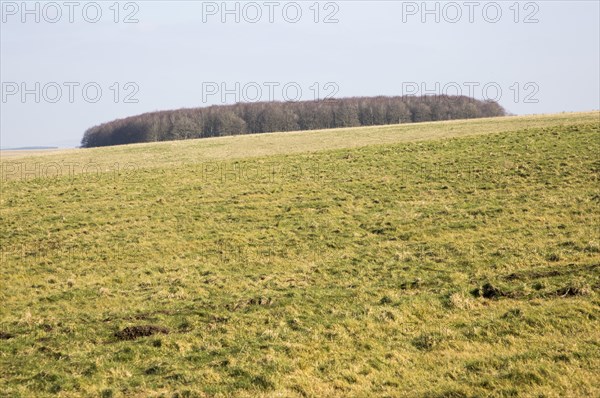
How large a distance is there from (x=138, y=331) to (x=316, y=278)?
690 centimetres

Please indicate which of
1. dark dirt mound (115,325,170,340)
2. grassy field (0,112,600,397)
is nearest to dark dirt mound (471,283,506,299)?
grassy field (0,112,600,397)

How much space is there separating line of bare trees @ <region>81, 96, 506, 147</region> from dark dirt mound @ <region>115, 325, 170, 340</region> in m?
112

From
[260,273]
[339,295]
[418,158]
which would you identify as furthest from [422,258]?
[418,158]

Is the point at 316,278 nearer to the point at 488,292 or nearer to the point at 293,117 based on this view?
the point at 488,292

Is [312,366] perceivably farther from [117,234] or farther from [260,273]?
[117,234]

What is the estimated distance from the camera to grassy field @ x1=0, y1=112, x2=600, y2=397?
469 inches

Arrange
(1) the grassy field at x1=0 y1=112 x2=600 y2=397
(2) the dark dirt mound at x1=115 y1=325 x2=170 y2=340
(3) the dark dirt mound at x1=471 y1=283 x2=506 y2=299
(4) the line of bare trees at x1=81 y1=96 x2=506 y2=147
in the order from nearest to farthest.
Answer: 1. (1) the grassy field at x1=0 y1=112 x2=600 y2=397
2. (2) the dark dirt mound at x1=115 y1=325 x2=170 y2=340
3. (3) the dark dirt mound at x1=471 y1=283 x2=506 y2=299
4. (4) the line of bare trees at x1=81 y1=96 x2=506 y2=147

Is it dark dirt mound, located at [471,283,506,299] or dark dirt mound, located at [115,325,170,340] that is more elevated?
dark dirt mound, located at [471,283,506,299]

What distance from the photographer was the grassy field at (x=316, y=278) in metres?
11.9

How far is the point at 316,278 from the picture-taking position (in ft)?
64.8

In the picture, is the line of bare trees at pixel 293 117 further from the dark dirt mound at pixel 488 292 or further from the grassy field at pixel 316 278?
the dark dirt mound at pixel 488 292


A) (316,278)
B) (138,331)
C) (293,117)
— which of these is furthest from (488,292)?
(293,117)

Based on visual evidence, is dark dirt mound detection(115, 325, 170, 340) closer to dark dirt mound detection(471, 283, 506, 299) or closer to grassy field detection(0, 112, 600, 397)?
grassy field detection(0, 112, 600, 397)

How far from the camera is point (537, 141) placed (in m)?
39.3
